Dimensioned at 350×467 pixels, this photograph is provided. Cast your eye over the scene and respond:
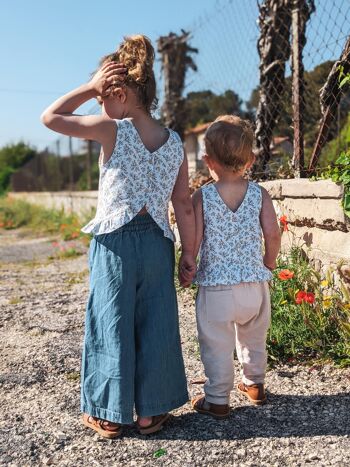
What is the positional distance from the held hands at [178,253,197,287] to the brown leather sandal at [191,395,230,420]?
518 mm

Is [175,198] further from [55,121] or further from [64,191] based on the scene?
[64,191]

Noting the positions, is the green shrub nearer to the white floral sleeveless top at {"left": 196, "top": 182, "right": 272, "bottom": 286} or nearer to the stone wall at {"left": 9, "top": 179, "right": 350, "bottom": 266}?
the stone wall at {"left": 9, "top": 179, "right": 350, "bottom": 266}

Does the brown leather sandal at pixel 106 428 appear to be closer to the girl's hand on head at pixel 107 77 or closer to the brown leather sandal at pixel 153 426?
the brown leather sandal at pixel 153 426

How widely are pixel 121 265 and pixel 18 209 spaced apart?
12.5 metres

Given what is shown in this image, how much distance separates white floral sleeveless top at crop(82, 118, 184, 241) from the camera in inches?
92.4

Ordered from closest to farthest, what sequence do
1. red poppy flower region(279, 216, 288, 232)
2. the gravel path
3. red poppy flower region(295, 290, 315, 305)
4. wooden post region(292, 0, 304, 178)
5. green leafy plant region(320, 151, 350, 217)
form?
the gravel path < red poppy flower region(295, 290, 315, 305) < green leafy plant region(320, 151, 350, 217) < red poppy flower region(279, 216, 288, 232) < wooden post region(292, 0, 304, 178)

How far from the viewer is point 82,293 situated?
5.14 meters

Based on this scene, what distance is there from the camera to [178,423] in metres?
2.54

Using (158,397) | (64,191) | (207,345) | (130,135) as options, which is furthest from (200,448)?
(64,191)

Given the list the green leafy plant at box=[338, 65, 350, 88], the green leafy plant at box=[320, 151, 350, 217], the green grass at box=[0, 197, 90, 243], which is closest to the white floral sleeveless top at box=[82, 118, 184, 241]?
the green leafy plant at box=[320, 151, 350, 217]

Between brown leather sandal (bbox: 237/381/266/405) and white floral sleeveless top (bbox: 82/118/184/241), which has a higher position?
white floral sleeveless top (bbox: 82/118/184/241)

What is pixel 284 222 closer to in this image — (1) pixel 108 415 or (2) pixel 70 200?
(1) pixel 108 415

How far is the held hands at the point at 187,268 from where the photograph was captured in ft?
8.19

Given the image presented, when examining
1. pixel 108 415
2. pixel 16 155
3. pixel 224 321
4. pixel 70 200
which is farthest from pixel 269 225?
pixel 16 155
